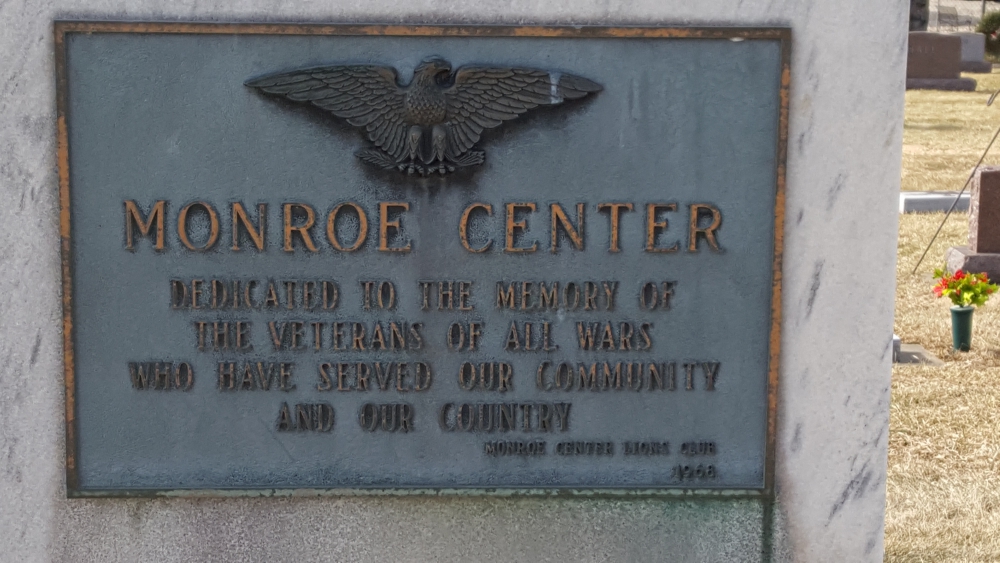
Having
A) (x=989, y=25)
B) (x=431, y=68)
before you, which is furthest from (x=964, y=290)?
(x=989, y=25)

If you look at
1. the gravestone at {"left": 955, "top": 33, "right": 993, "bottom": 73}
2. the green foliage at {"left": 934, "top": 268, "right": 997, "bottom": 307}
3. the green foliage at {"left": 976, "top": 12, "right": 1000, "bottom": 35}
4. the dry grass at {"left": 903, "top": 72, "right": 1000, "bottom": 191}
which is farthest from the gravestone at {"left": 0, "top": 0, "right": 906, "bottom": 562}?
the green foliage at {"left": 976, "top": 12, "right": 1000, "bottom": 35}

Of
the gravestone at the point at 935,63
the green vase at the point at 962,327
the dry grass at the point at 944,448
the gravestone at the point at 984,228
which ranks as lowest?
the dry grass at the point at 944,448

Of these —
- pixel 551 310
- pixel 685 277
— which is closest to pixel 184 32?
pixel 551 310

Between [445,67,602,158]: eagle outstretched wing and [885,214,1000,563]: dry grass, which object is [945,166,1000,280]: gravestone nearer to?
[885,214,1000,563]: dry grass

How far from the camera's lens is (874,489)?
3.79 metres

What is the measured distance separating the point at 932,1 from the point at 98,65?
176 feet

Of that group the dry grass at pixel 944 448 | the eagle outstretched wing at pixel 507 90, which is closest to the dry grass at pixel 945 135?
the dry grass at pixel 944 448

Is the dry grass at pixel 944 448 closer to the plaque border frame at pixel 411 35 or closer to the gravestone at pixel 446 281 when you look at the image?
the gravestone at pixel 446 281

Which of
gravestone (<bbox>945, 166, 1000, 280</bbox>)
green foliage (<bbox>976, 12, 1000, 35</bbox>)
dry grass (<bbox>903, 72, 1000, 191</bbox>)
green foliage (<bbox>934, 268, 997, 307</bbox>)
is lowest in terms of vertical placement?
green foliage (<bbox>934, 268, 997, 307</bbox>)

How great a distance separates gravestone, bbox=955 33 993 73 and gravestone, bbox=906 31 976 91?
289 centimetres

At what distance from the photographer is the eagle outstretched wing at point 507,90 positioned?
3580mm

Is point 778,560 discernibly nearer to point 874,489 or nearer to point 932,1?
point 874,489

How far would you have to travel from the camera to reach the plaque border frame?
141 inches

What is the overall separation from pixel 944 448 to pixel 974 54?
27633mm
